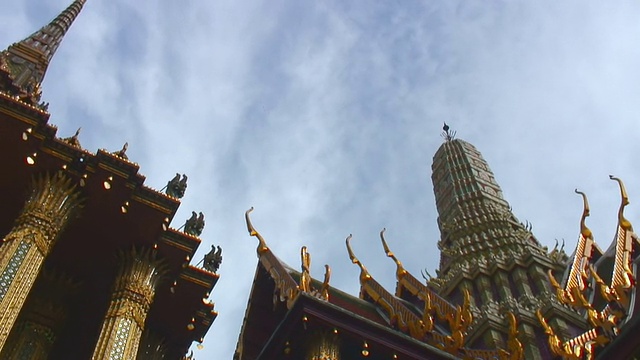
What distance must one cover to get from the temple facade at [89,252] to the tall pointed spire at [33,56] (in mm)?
106

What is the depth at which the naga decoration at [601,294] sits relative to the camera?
1071 cm

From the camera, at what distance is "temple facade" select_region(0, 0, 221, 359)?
29.5ft

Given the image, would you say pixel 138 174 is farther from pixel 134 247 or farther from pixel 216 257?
pixel 216 257

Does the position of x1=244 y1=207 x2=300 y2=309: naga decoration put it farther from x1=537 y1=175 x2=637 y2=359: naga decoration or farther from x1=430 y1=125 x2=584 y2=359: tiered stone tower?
x1=430 y1=125 x2=584 y2=359: tiered stone tower

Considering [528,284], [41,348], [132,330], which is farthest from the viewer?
[528,284]

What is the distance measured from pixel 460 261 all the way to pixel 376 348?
1253 cm

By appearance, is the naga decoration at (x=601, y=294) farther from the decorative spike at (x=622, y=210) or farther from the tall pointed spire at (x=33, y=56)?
the tall pointed spire at (x=33, y=56)

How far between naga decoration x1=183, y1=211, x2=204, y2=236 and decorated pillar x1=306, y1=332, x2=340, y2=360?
2.67m

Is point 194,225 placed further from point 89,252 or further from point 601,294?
point 601,294

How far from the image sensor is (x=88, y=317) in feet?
34.3

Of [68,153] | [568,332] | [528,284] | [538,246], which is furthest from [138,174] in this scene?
[538,246]

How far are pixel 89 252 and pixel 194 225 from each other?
163cm

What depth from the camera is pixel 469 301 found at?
13195 millimetres

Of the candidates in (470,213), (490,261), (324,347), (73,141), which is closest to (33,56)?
(73,141)
